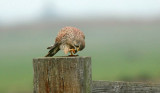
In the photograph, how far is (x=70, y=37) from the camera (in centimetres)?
364

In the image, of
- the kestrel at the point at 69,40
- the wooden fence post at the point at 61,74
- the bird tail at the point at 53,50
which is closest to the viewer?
the wooden fence post at the point at 61,74

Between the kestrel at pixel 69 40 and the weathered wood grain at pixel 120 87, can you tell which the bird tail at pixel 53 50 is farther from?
the weathered wood grain at pixel 120 87

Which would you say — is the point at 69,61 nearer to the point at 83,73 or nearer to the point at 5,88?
the point at 83,73

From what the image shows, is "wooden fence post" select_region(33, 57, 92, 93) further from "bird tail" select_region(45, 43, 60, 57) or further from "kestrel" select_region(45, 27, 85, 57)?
"kestrel" select_region(45, 27, 85, 57)

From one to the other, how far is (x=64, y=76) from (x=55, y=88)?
0.11 m

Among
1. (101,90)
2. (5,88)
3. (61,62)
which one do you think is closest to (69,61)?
(61,62)

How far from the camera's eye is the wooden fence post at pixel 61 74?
2.81 metres

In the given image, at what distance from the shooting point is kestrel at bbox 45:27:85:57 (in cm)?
351

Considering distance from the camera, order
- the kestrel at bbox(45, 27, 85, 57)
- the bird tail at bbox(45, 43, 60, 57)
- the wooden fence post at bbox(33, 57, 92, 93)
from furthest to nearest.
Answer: the kestrel at bbox(45, 27, 85, 57) < the bird tail at bbox(45, 43, 60, 57) < the wooden fence post at bbox(33, 57, 92, 93)

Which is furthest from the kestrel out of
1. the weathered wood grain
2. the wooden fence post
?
the wooden fence post

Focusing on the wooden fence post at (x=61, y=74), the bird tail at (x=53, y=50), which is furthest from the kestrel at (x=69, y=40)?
the wooden fence post at (x=61, y=74)

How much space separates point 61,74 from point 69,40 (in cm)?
81

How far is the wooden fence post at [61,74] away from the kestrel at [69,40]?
1.77ft

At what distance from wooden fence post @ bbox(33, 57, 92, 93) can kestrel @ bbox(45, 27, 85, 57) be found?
540 mm
